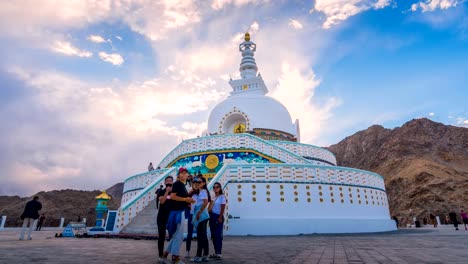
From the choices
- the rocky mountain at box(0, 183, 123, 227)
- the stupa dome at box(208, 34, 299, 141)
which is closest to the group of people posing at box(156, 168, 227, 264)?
the stupa dome at box(208, 34, 299, 141)

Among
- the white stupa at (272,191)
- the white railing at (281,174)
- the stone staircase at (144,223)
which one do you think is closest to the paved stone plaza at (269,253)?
the stone staircase at (144,223)

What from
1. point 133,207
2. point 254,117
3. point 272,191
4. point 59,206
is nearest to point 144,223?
point 133,207

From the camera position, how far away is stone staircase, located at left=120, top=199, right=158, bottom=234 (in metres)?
12.3

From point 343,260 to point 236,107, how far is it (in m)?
25.7

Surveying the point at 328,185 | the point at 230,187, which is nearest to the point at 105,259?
the point at 230,187

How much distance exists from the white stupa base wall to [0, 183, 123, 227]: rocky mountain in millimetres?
36433

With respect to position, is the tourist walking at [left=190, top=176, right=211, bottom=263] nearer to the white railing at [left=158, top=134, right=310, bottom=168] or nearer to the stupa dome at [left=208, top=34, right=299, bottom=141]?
the white railing at [left=158, top=134, right=310, bottom=168]

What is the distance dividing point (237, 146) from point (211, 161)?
219 centimetres

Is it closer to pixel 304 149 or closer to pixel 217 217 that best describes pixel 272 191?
pixel 304 149

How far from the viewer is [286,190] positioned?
627 inches

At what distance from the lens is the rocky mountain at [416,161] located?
47688 mm

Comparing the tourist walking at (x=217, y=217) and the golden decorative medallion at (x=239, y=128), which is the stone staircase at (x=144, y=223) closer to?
the tourist walking at (x=217, y=217)

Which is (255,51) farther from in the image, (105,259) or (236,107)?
(105,259)

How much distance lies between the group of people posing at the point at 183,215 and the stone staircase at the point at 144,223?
6.19m
